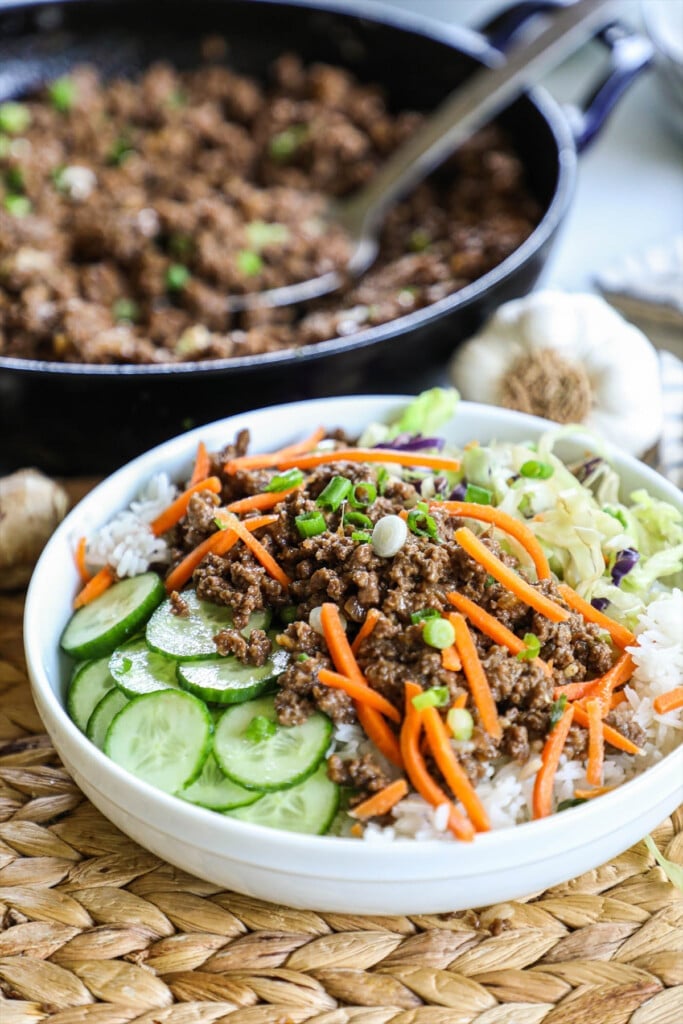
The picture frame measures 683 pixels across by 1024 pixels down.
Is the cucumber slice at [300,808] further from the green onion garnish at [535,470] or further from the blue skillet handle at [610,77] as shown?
the blue skillet handle at [610,77]

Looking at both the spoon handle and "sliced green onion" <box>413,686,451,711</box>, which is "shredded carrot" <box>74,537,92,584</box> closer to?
"sliced green onion" <box>413,686,451,711</box>

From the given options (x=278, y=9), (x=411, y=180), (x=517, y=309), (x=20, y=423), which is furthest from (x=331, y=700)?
(x=278, y=9)

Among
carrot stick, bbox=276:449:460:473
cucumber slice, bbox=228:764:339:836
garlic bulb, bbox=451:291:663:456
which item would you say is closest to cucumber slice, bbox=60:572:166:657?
carrot stick, bbox=276:449:460:473

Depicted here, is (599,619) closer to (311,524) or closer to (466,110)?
(311,524)

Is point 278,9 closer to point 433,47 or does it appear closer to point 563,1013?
point 433,47

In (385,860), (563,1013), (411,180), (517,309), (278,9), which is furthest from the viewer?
(278,9)
